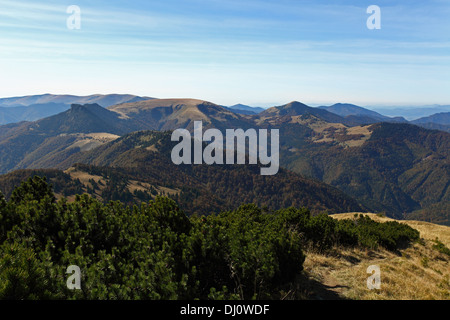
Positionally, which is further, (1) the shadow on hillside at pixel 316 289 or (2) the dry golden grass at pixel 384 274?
(2) the dry golden grass at pixel 384 274

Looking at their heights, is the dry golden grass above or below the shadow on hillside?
below

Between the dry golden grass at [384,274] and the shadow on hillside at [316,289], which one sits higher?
the shadow on hillside at [316,289]

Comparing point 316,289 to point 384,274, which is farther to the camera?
point 384,274

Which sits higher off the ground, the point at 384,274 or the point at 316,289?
the point at 316,289

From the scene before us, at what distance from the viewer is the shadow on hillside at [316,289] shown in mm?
10930

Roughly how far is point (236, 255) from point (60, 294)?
17.8ft

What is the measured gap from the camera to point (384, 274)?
45.7 feet

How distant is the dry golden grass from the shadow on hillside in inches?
1.6

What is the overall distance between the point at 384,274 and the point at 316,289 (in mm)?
4887

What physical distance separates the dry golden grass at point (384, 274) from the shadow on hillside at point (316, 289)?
0.14ft

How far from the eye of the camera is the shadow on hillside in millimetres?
10930
